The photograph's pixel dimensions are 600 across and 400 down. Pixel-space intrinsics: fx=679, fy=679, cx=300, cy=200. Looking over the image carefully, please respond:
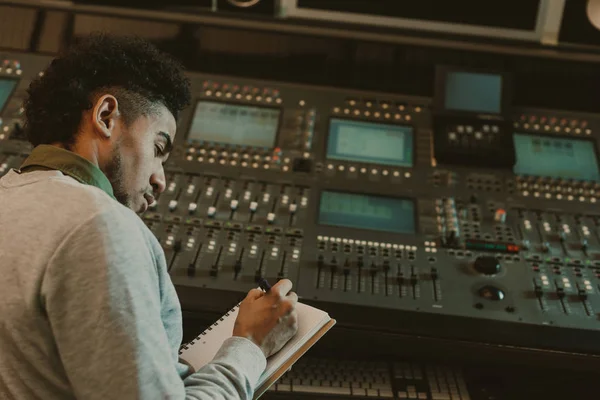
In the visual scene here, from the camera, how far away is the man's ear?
3.75 feet

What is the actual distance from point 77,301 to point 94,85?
44 cm

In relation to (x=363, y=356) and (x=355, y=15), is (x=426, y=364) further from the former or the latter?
(x=355, y=15)

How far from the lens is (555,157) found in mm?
2127

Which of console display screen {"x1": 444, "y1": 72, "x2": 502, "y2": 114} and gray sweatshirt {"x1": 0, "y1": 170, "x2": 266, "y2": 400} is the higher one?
console display screen {"x1": 444, "y1": 72, "x2": 502, "y2": 114}

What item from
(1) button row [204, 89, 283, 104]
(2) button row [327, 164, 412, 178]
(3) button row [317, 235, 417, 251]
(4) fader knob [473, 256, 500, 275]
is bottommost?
(4) fader knob [473, 256, 500, 275]

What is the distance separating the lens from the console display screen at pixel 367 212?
1.90 meters

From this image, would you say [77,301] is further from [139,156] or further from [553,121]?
[553,121]

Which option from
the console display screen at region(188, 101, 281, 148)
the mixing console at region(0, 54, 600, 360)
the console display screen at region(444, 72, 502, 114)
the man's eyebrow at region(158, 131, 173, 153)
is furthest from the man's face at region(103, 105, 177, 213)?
the console display screen at region(444, 72, 502, 114)

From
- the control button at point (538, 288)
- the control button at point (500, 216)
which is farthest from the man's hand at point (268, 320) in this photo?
the control button at point (500, 216)

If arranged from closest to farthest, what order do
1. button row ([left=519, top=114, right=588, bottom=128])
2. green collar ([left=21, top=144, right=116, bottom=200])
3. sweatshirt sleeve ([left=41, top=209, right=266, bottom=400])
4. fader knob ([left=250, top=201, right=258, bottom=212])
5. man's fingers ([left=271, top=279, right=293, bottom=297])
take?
sweatshirt sleeve ([left=41, top=209, right=266, bottom=400]) → green collar ([left=21, top=144, right=116, bottom=200]) → man's fingers ([left=271, top=279, right=293, bottom=297]) → fader knob ([left=250, top=201, right=258, bottom=212]) → button row ([left=519, top=114, right=588, bottom=128])

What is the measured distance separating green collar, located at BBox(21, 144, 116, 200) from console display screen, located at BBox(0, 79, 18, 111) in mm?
1210

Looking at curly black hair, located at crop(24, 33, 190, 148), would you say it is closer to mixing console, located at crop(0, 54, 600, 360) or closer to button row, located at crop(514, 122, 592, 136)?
mixing console, located at crop(0, 54, 600, 360)

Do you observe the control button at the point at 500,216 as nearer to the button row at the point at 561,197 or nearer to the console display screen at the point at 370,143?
the button row at the point at 561,197

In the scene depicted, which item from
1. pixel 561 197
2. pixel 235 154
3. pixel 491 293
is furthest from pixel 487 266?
pixel 235 154
